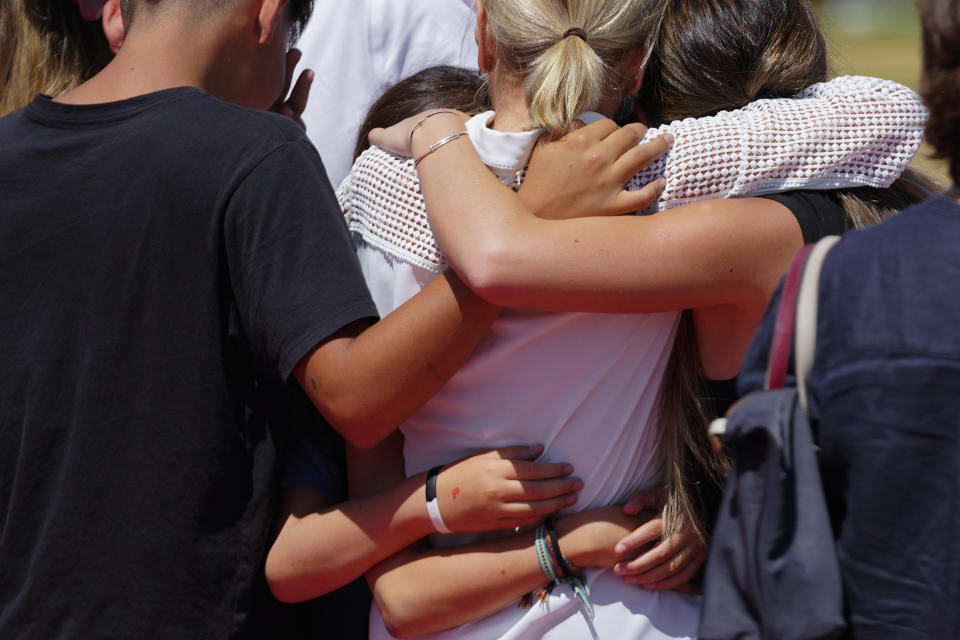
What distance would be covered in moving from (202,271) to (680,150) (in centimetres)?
82

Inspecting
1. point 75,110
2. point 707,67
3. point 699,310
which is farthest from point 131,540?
point 707,67

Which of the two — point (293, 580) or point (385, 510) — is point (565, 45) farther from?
point (293, 580)

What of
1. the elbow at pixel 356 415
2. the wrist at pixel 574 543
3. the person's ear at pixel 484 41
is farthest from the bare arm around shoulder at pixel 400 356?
the person's ear at pixel 484 41

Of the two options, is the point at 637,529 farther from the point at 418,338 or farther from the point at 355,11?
the point at 355,11

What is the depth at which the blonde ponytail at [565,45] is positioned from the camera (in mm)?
1780

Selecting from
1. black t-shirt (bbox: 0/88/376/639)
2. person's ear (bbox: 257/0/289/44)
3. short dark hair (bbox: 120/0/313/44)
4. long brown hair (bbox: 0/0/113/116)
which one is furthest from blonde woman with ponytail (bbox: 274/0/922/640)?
long brown hair (bbox: 0/0/113/116)

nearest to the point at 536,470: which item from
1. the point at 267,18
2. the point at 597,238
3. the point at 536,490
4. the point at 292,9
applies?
the point at 536,490

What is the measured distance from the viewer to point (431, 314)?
5.82ft

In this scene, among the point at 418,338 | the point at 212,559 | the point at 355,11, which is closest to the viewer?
the point at 418,338

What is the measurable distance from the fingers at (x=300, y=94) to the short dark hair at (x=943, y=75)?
152cm

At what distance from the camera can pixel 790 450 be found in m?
1.32

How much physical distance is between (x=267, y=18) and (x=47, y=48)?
0.85m

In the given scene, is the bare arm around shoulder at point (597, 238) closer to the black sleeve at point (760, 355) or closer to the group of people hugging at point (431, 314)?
the group of people hugging at point (431, 314)

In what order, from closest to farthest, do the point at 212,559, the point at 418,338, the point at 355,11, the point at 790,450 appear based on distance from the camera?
the point at 790,450 < the point at 418,338 < the point at 212,559 < the point at 355,11
